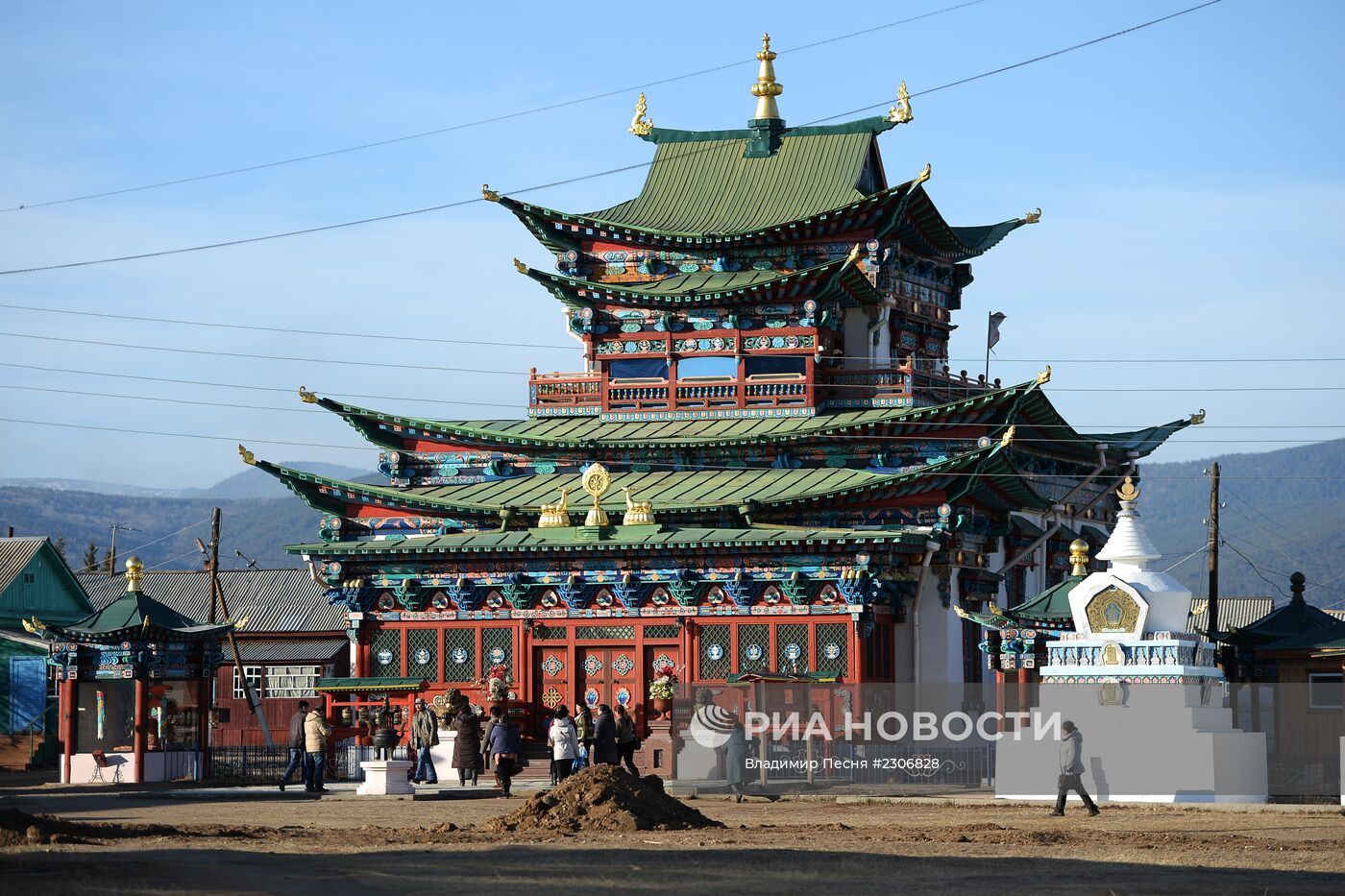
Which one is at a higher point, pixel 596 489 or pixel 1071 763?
pixel 596 489

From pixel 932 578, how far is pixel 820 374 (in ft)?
23.2

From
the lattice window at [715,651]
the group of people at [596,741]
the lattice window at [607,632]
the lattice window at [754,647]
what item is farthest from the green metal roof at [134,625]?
the lattice window at [754,647]

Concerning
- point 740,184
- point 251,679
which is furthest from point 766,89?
point 251,679

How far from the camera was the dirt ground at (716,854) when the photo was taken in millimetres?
25344

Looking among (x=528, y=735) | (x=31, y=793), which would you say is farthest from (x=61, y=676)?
(x=528, y=735)

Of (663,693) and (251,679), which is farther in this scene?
(251,679)

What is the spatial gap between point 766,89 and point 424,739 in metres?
24.3

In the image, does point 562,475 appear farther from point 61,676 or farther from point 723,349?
point 61,676

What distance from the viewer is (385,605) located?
56.2m

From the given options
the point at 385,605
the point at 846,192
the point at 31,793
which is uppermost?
the point at 846,192

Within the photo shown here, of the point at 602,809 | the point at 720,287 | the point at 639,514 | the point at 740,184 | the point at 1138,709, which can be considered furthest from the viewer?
the point at 740,184

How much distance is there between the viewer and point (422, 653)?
55.5 meters

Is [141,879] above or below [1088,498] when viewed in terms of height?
below

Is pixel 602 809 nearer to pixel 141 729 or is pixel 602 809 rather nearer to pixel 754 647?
pixel 141 729
